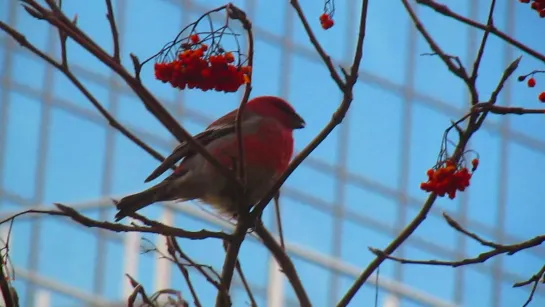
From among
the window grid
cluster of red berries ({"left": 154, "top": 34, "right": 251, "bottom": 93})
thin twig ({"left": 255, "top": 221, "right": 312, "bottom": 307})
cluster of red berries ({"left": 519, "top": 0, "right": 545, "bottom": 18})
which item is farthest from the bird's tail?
the window grid

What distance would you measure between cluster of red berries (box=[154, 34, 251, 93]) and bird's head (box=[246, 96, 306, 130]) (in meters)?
1.28

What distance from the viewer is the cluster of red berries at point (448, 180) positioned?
2182 mm

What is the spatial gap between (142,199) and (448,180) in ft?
3.30

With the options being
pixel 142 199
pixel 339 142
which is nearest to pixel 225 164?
pixel 142 199

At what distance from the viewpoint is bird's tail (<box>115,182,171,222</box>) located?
272 centimetres

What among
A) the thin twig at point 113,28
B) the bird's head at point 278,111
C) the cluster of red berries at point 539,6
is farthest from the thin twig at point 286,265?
the bird's head at point 278,111

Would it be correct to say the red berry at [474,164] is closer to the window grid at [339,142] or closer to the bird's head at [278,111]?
the bird's head at [278,111]

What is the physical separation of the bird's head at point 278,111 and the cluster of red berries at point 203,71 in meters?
1.28

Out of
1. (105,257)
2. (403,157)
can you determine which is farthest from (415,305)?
(403,157)

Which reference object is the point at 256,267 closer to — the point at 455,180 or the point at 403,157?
the point at 403,157

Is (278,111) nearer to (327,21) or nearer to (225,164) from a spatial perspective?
(225,164)

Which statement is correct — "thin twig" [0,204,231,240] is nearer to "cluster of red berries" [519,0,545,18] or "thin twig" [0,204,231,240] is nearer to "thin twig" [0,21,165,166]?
"thin twig" [0,21,165,166]

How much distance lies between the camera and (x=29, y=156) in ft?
44.0

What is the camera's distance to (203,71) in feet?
7.23
